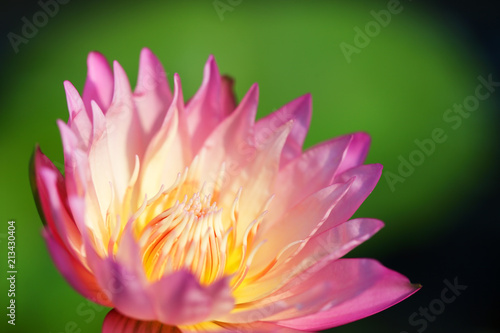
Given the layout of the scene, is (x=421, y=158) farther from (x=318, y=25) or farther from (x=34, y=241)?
(x=34, y=241)

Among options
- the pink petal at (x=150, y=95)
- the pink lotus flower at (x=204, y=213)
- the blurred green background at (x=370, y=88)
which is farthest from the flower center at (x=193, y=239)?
the blurred green background at (x=370, y=88)

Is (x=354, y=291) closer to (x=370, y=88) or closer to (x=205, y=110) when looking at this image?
(x=205, y=110)

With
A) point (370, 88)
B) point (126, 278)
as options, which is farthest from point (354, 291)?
point (370, 88)

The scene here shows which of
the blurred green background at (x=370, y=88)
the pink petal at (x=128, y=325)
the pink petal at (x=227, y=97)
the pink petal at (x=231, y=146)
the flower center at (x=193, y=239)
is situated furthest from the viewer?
the blurred green background at (x=370, y=88)

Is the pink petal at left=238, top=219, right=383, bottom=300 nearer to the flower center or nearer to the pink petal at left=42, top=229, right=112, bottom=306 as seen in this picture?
the flower center

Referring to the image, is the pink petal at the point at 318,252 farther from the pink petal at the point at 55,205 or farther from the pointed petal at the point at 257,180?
the pink petal at the point at 55,205

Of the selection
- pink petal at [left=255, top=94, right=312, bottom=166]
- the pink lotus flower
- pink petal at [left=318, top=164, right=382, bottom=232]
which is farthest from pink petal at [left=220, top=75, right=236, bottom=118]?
pink petal at [left=318, top=164, right=382, bottom=232]

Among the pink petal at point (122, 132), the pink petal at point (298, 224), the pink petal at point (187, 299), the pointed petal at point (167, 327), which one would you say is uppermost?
the pink petal at point (122, 132)

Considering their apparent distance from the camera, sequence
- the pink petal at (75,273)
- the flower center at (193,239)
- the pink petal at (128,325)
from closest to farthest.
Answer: the pink petal at (75,273), the pink petal at (128,325), the flower center at (193,239)

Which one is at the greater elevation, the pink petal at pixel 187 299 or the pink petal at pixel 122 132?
the pink petal at pixel 122 132
